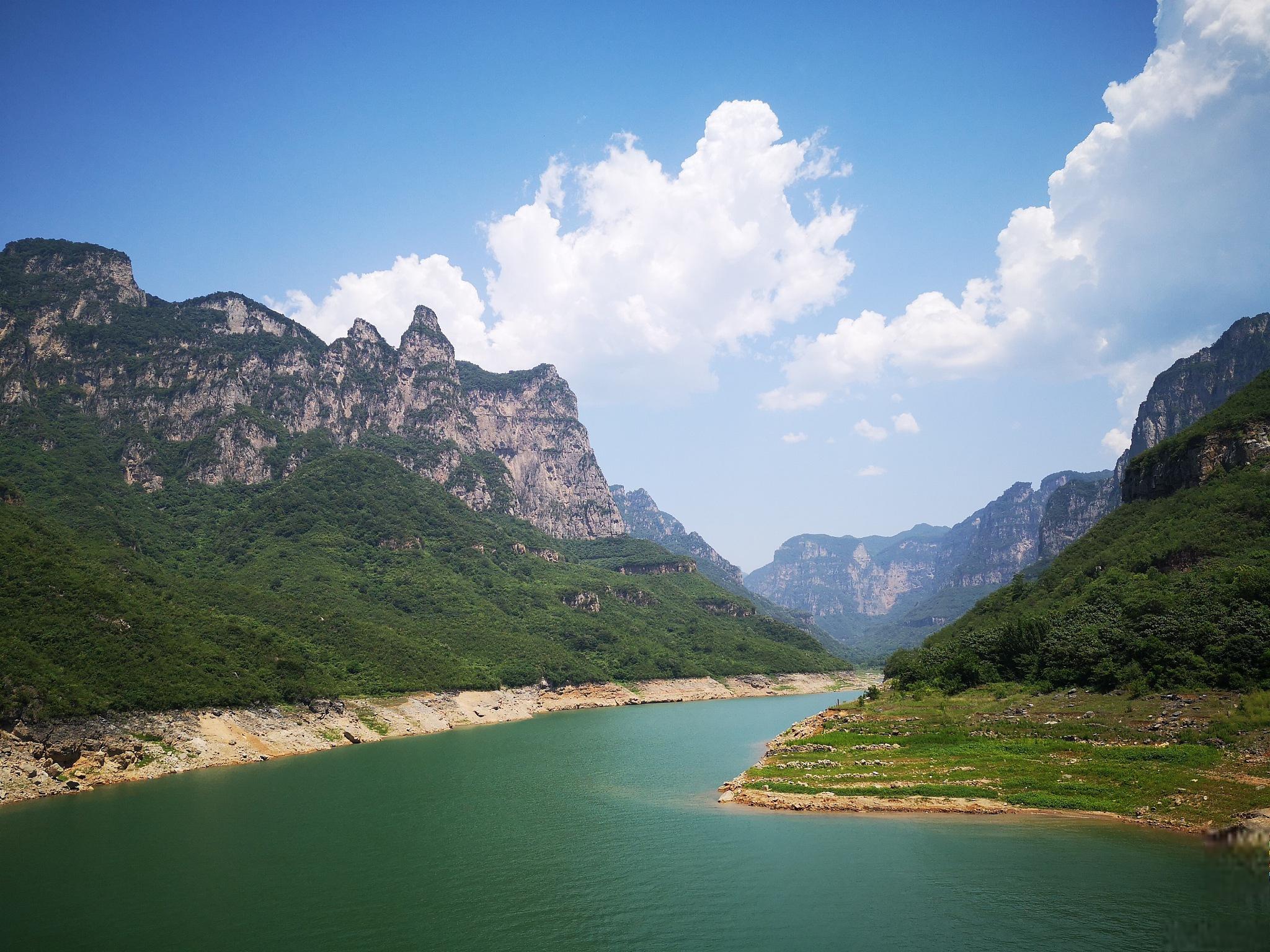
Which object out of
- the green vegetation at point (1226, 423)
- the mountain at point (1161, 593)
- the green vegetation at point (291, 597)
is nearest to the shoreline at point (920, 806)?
the mountain at point (1161, 593)

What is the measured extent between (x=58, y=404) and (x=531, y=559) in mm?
90134

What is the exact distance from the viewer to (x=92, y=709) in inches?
1793

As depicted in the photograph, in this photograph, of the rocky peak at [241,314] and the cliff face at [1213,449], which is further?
the rocky peak at [241,314]

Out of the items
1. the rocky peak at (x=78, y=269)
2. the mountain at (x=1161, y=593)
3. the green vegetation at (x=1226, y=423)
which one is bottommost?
the mountain at (x=1161, y=593)

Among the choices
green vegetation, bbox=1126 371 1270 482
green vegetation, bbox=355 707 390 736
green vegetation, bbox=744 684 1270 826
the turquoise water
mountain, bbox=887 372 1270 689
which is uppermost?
green vegetation, bbox=1126 371 1270 482

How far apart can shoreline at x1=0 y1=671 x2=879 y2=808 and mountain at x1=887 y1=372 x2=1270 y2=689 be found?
4782 cm

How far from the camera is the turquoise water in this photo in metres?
18.0

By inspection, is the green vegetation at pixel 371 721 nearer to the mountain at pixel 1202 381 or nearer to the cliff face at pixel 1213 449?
the cliff face at pixel 1213 449

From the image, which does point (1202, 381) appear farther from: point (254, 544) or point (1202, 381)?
point (254, 544)

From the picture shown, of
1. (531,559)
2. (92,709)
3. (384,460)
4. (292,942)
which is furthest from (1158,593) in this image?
(384,460)

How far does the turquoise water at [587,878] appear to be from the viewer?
18.0 m

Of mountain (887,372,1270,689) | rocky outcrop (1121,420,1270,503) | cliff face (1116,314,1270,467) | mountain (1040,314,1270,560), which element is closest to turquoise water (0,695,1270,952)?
mountain (887,372,1270,689)

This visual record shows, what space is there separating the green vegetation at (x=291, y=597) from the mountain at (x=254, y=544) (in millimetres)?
331

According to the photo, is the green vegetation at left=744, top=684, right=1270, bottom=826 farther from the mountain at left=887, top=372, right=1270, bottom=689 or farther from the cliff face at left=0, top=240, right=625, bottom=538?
the cliff face at left=0, top=240, right=625, bottom=538
